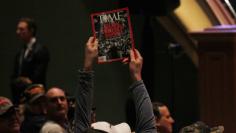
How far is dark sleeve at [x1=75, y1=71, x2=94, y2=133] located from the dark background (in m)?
4.81

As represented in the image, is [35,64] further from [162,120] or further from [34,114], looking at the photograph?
[162,120]

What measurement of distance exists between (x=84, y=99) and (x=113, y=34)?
338 mm

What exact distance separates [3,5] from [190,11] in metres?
2.27

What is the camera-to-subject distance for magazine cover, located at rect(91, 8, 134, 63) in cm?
332

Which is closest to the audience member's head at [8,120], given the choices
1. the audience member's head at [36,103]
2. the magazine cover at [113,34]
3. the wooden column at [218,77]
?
the magazine cover at [113,34]

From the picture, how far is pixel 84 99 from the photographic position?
3.30 meters

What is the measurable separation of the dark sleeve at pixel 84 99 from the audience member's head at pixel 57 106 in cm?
136

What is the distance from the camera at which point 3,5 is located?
8.28 metres

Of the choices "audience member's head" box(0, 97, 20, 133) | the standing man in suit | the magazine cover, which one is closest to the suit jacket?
the standing man in suit

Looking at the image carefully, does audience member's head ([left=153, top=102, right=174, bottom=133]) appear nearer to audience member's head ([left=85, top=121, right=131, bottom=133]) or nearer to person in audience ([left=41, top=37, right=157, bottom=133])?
audience member's head ([left=85, top=121, right=131, bottom=133])

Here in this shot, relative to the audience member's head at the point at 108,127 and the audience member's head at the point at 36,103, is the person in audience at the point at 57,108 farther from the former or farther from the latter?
the audience member's head at the point at 108,127

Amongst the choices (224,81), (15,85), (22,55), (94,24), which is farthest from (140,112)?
(22,55)

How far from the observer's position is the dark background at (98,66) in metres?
8.14

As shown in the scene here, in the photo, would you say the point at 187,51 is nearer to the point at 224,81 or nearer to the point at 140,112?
the point at 224,81
